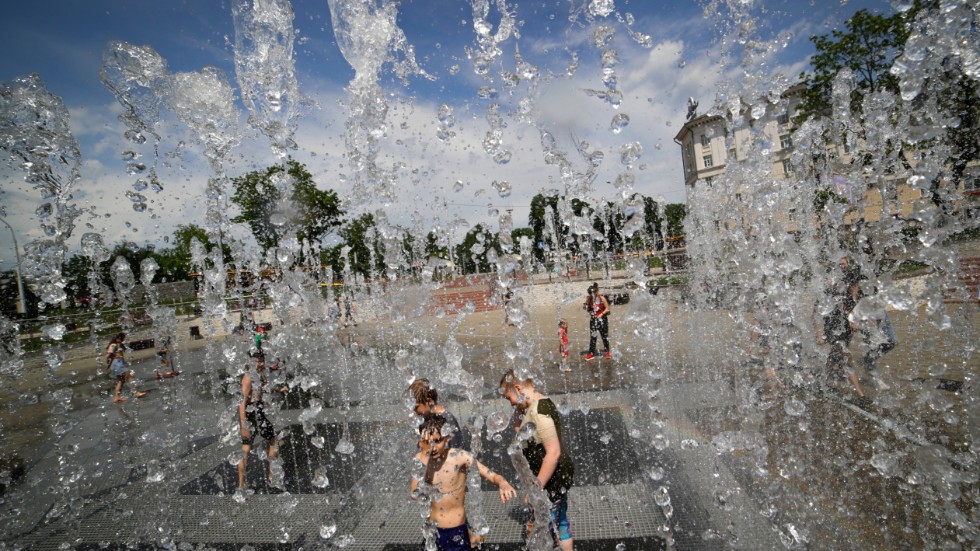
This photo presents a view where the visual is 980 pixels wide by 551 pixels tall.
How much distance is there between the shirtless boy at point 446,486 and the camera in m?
3.22

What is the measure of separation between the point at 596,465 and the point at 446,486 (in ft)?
8.56

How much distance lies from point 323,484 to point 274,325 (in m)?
21.7

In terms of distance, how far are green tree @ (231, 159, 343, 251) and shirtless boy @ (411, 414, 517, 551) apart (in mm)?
41002

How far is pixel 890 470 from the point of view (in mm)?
4414

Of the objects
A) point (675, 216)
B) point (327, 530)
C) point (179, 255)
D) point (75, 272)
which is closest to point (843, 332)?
point (327, 530)

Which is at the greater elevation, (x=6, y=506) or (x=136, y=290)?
(x=136, y=290)

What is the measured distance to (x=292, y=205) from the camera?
42.3m

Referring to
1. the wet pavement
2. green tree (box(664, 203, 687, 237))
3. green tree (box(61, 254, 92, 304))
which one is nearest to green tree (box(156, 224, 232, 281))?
green tree (box(61, 254, 92, 304))

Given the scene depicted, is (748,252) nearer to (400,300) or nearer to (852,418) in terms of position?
(852,418)

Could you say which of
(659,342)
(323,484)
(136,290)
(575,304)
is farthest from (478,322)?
(136,290)

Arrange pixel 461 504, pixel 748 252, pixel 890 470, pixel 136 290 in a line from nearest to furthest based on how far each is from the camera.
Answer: pixel 461 504 → pixel 890 470 → pixel 748 252 → pixel 136 290

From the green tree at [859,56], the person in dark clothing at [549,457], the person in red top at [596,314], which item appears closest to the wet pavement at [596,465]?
the person in dark clothing at [549,457]

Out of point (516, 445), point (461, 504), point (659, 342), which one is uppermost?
point (516, 445)

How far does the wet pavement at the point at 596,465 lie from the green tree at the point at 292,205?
35.7m
